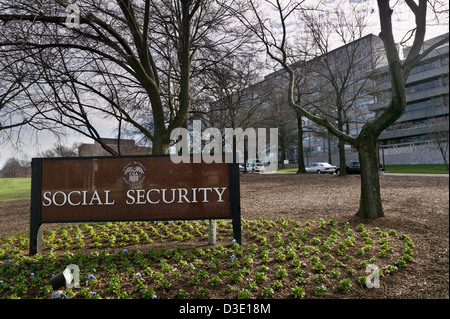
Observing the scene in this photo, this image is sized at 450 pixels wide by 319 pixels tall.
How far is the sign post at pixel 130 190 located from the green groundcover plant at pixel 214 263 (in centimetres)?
55

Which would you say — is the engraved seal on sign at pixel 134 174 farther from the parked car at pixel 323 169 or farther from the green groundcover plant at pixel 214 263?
the parked car at pixel 323 169

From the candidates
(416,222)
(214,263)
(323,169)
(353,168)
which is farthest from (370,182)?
(323,169)

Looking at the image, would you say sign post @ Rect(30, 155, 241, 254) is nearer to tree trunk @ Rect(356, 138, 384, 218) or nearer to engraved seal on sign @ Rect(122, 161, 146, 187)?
engraved seal on sign @ Rect(122, 161, 146, 187)

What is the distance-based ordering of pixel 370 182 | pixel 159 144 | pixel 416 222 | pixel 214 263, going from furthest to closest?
pixel 159 144
pixel 370 182
pixel 416 222
pixel 214 263

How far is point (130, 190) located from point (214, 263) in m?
2.04

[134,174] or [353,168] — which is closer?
[134,174]

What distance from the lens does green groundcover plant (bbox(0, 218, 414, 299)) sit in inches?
112

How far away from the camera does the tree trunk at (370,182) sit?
5.60m

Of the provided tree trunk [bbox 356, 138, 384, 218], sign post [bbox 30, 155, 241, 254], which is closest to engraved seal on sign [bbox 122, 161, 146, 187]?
sign post [bbox 30, 155, 241, 254]

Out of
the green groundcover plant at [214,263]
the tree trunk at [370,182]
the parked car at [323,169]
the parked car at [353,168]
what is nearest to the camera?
the green groundcover plant at [214,263]

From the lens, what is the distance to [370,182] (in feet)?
18.6

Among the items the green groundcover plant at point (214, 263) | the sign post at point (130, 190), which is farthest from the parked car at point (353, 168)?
the sign post at point (130, 190)

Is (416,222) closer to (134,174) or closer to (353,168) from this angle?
(134,174)
